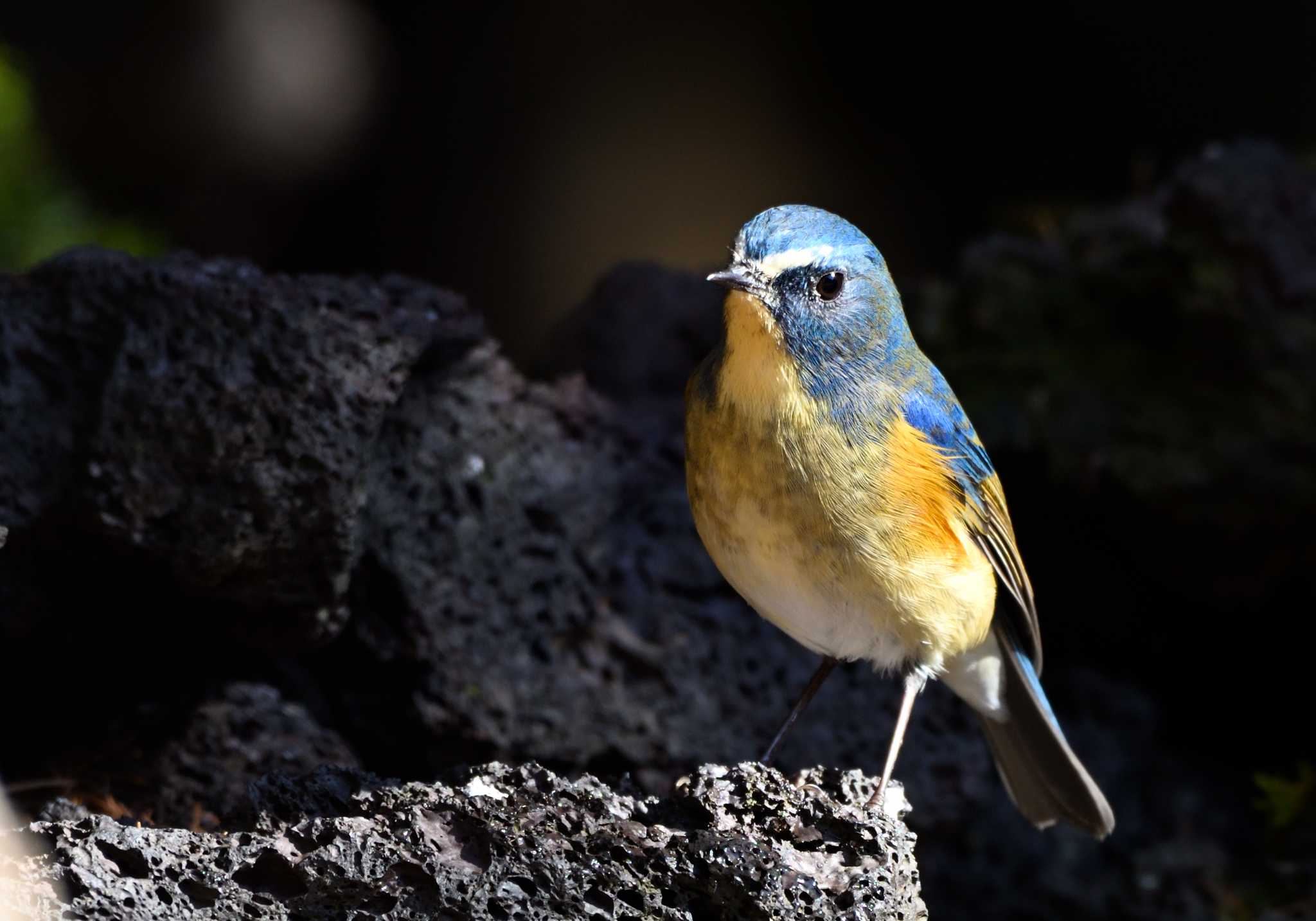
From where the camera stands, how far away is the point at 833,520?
143 inches

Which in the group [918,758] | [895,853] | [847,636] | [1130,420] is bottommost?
[918,758]

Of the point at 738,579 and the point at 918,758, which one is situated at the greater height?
the point at 738,579

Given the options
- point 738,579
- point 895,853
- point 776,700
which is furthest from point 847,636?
point 776,700

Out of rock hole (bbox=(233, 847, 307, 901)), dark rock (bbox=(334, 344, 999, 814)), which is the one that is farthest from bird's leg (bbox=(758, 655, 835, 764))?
rock hole (bbox=(233, 847, 307, 901))

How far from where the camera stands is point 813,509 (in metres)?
3.64

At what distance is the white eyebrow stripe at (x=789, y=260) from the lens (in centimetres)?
363

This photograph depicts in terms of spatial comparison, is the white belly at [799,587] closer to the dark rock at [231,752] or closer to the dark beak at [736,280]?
the dark beak at [736,280]

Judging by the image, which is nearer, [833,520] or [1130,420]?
[833,520]

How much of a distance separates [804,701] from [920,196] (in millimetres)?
5310

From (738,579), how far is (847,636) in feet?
1.17

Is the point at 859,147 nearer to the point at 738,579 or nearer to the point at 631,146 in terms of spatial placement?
the point at 631,146

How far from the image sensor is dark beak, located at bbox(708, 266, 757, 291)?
3574 millimetres

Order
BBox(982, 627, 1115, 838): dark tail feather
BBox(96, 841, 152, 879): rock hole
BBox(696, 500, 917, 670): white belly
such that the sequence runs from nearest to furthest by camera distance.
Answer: BBox(96, 841, 152, 879): rock hole → BBox(696, 500, 917, 670): white belly → BBox(982, 627, 1115, 838): dark tail feather

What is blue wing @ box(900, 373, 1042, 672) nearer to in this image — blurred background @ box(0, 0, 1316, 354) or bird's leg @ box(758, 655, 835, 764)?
bird's leg @ box(758, 655, 835, 764)
